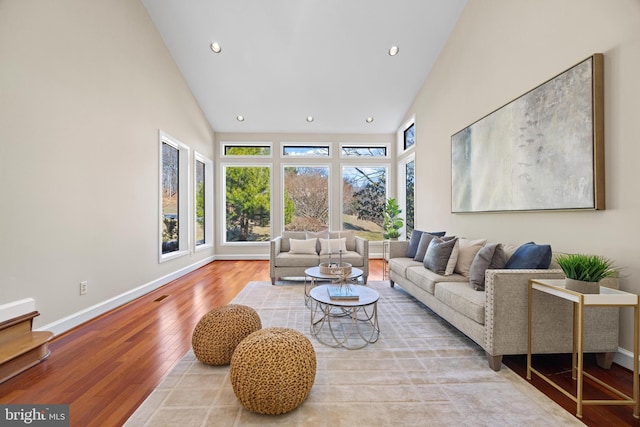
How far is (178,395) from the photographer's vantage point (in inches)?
69.8

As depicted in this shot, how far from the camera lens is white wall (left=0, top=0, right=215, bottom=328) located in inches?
90.7

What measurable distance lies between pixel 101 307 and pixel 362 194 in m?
5.41

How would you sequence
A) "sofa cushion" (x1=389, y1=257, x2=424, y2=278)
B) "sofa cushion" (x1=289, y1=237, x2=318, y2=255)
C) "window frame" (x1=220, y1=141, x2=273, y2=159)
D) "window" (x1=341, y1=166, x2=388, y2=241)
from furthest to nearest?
"window" (x1=341, y1=166, x2=388, y2=241) < "window frame" (x1=220, y1=141, x2=273, y2=159) < "sofa cushion" (x1=289, y1=237, x2=318, y2=255) < "sofa cushion" (x1=389, y1=257, x2=424, y2=278)

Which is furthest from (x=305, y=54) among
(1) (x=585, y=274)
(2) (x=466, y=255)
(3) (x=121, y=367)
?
(3) (x=121, y=367)

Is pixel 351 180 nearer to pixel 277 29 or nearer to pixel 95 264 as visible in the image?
pixel 277 29

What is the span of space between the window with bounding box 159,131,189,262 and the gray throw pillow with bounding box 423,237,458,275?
3.95m

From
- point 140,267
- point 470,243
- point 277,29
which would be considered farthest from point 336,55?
point 140,267

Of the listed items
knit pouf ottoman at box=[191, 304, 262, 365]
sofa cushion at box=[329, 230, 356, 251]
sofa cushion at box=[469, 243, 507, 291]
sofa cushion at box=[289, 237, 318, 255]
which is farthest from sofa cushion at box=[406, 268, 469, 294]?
knit pouf ottoman at box=[191, 304, 262, 365]

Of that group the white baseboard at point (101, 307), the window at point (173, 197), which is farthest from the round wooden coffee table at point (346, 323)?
the window at point (173, 197)

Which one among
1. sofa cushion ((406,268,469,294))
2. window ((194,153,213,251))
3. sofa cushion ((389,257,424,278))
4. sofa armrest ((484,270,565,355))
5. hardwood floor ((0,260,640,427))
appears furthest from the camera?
window ((194,153,213,251))

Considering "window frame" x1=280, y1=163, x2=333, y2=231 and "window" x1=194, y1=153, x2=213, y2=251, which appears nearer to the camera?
"window" x1=194, y1=153, x2=213, y2=251

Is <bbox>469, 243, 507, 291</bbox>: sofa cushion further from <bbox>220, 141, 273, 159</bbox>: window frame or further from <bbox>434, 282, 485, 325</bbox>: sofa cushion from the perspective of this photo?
<bbox>220, 141, 273, 159</bbox>: window frame

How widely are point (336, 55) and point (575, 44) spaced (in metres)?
3.26

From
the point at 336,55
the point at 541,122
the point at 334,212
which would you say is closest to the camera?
the point at 541,122
